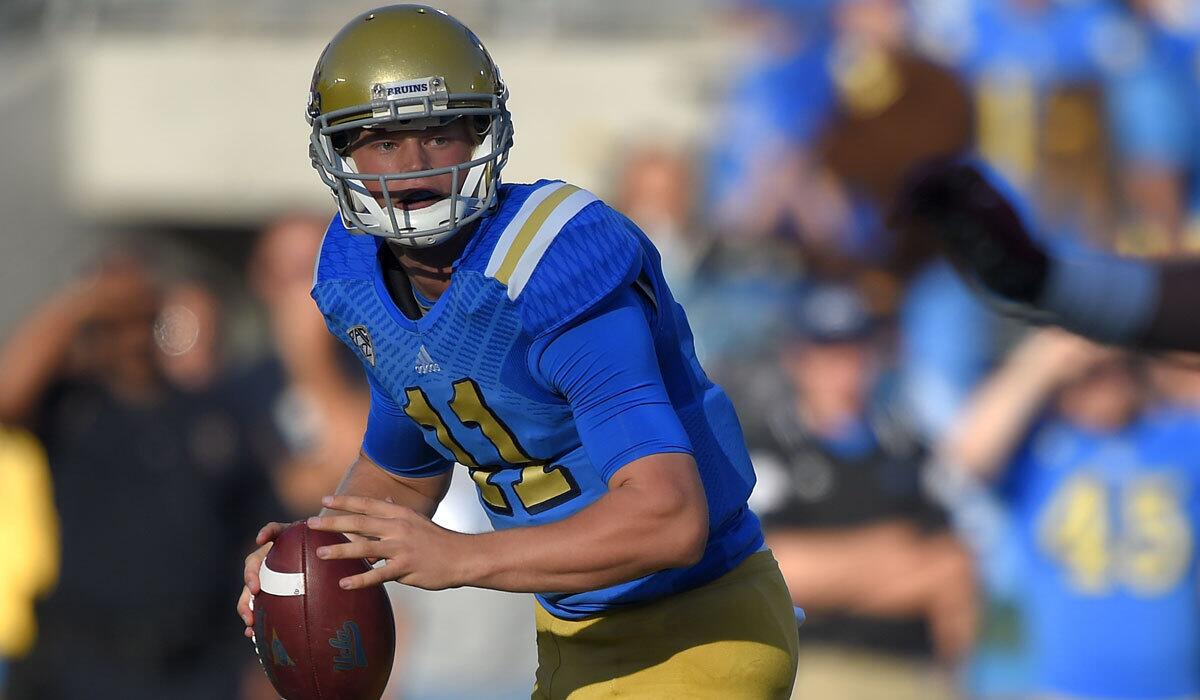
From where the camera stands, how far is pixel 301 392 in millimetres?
6309

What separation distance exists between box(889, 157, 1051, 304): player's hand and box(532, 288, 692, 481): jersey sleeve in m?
0.67

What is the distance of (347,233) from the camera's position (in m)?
3.18

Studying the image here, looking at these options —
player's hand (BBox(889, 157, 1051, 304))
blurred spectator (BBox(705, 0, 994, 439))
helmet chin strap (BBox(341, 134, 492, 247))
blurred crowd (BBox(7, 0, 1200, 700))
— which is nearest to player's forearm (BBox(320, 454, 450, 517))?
helmet chin strap (BBox(341, 134, 492, 247))

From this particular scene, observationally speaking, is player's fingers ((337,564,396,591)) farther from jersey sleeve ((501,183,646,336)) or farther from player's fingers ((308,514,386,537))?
jersey sleeve ((501,183,646,336))

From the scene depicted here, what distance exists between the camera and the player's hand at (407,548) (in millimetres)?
2504

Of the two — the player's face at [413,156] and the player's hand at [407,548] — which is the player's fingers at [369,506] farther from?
the player's face at [413,156]

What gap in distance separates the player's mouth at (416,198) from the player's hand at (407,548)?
1.98ft

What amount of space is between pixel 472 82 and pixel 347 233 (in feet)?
1.41

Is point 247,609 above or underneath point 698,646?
above

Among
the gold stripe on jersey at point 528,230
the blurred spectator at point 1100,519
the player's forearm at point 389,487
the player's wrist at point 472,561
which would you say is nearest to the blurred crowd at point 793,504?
the blurred spectator at point 1100,519

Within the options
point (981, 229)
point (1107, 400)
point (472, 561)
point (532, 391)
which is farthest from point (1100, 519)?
point (472, 561)

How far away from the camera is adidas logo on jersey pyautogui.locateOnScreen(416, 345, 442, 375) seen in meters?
2.90

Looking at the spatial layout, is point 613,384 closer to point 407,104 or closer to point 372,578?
point 372,578

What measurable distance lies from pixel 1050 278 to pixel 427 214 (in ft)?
3.75
